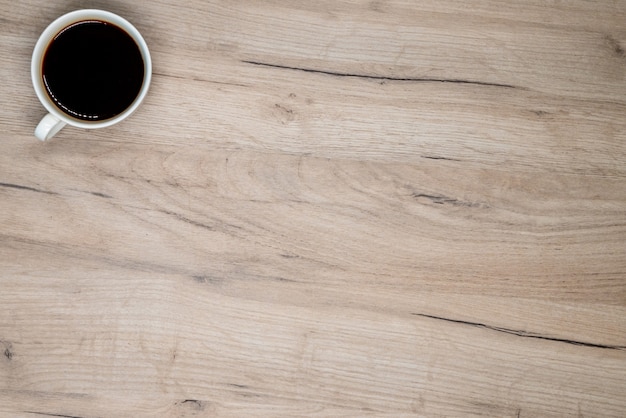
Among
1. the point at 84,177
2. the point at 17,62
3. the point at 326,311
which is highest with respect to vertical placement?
the point at 17,62

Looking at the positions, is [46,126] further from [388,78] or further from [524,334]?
[524,334]

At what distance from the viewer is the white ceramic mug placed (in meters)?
0.69

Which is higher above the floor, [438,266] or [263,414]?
[438,266]

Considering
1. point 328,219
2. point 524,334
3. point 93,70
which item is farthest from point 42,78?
point 524,334

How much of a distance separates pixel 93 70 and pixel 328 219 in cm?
35

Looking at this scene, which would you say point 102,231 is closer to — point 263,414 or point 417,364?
point 263,414

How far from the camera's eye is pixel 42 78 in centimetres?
70

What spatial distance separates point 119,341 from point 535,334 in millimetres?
565

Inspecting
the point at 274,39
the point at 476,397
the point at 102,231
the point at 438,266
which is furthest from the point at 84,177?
the point at 476,397

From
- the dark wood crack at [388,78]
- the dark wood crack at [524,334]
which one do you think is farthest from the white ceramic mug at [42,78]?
the dark wood crack at [524,334]

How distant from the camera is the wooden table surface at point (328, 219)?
757 millimetres

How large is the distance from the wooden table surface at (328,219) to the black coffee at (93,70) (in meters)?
0.05

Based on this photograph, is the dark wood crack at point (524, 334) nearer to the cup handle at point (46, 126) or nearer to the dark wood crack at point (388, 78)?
the dark wood crack at point (388, 78)

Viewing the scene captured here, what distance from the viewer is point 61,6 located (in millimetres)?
741
